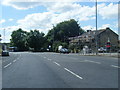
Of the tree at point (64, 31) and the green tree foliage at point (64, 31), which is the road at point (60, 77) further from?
the green tree foliage at point (64, 31)

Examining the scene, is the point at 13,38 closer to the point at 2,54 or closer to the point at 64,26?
the point at 64,26

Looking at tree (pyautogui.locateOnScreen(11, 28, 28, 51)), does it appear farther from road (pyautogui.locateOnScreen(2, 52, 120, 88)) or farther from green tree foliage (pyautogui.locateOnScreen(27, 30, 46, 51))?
road (pyautogui.locateOnScreen(2, 52, 120, 88))

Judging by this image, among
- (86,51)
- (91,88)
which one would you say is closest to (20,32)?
(86,51)

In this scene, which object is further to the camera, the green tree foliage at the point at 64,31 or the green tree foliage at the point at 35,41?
the green tree foliage at the point at 64,31

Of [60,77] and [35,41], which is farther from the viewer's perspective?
[35,41]

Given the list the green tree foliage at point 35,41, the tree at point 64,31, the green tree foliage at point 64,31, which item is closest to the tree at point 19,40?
the green tree foliage at point 35,41

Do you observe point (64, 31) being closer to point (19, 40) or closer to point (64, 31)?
point (64, 31)

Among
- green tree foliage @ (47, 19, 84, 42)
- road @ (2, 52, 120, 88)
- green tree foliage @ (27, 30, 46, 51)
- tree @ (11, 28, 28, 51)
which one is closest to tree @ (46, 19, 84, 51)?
green tree foliage @ (47, 19, 84, 42)

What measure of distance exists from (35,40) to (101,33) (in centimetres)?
3404

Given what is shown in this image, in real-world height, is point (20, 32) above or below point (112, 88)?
above

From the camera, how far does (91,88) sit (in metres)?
9.36

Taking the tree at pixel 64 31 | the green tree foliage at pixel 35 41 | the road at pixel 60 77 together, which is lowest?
the road at pixel 60 77

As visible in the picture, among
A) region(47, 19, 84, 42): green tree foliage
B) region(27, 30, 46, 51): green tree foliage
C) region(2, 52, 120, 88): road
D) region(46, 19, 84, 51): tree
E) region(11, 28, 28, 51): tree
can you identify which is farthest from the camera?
region(11, 28, 28, 51): tree

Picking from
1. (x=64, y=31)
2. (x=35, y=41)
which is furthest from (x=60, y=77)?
(x=64, y=31)
